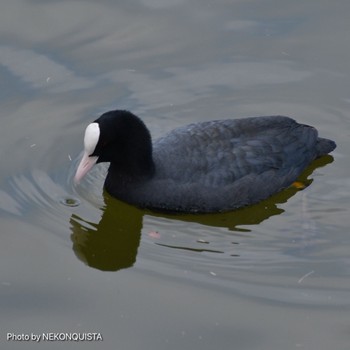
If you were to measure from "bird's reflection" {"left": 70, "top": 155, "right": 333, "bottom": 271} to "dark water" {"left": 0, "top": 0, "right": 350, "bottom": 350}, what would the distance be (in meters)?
0.01

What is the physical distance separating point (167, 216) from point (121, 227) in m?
0.40

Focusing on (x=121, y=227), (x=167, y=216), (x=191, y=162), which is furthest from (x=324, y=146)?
(x=121, y=227)

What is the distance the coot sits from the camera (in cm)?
853

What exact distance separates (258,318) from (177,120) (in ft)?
9.83

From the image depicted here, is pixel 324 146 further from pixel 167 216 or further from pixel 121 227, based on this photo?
pixel 121 227

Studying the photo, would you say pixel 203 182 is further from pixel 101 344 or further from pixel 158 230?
pixel 101 344

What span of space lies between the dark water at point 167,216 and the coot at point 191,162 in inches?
6.1

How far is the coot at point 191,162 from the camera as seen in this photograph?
853 cm

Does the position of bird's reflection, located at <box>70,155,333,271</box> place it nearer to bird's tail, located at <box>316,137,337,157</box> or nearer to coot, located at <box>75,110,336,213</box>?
coot, located at <box>75,110,336,213</box>

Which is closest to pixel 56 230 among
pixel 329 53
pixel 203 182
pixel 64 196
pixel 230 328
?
pixel 64 196

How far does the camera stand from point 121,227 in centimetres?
859

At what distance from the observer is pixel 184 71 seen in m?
10.5

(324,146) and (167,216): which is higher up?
(324,146)

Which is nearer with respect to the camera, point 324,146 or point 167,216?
point 167,216
